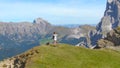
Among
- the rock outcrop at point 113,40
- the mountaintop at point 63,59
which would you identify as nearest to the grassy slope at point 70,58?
the mountaintop at point 63,59

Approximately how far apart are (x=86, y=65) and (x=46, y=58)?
7.87 meters

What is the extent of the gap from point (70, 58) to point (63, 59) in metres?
1.89

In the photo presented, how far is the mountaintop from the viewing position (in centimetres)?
5966

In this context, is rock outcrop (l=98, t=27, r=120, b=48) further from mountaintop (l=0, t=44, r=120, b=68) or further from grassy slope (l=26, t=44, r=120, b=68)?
grassy slope (l=26, t=44, r=120, b=68)

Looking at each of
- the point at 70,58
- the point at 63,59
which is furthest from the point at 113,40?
the point at 63,59

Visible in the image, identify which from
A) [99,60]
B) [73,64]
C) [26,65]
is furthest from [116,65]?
[26,65]

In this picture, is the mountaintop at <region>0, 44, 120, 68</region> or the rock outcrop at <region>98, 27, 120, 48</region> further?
the rock outcrop at <region>98, 27, 120, 48</region>

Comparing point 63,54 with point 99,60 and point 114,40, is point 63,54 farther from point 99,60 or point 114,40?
point 114,40

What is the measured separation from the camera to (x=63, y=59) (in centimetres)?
6175

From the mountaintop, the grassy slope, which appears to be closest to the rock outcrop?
the mountaintop

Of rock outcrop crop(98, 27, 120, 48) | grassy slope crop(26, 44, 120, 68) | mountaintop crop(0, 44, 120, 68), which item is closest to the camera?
grassy slope crop(26, 44, 120, 68)

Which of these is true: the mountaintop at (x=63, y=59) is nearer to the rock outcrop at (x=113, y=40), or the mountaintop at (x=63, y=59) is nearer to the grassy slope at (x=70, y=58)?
the grassy slope at (x=70, y=58)

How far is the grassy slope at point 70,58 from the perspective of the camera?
5953 cm

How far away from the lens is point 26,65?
58.7 meters
